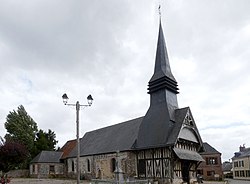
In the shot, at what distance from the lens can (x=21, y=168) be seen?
40031mm

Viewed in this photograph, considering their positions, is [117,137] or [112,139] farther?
[112,139]

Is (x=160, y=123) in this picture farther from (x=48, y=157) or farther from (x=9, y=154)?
(x=48, y=157)

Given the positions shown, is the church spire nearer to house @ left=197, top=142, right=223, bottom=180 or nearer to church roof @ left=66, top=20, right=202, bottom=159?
church roof @ left=66, top=20, right=202, bottom=159

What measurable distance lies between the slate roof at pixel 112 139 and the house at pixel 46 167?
9.25 feet

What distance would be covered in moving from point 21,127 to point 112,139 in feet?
67.2

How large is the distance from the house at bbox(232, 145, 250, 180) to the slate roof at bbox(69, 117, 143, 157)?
25574 mm

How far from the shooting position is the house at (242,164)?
4655 cm

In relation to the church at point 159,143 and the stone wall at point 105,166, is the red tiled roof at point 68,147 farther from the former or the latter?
the church at point 159,143

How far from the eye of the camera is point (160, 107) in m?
23.2

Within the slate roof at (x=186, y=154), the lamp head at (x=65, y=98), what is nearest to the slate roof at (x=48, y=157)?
the slate roof at (x=186, y=154)

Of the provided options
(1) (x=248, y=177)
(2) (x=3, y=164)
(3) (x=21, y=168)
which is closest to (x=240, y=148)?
(1) (x=248, y=177)

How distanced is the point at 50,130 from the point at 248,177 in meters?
30.4

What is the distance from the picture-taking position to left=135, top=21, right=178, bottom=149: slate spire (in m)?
21.7

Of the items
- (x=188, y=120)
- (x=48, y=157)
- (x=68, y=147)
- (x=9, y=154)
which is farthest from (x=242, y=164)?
(x=9, y=154)
